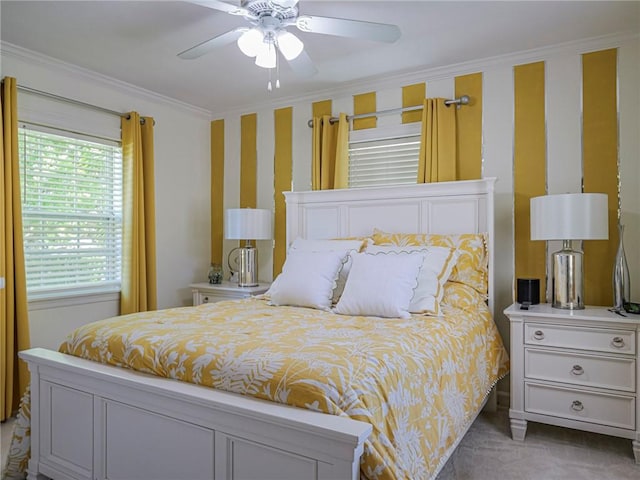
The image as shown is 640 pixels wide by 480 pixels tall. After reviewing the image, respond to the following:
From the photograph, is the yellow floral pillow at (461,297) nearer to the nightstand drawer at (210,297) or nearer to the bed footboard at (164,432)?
the bed footboard at (164,432)

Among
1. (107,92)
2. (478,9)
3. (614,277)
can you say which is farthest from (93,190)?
(614,277)

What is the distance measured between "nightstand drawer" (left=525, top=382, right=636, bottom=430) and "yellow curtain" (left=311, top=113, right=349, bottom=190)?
2.09m

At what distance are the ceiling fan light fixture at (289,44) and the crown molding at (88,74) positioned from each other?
1999mm

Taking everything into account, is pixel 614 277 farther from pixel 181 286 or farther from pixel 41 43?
pixel 41 43

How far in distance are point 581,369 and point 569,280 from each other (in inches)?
20.8

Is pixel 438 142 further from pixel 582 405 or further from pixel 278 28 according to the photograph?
pixel 582 405

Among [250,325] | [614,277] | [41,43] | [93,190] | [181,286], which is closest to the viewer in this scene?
[250,325]

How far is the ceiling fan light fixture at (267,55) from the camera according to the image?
2240mm

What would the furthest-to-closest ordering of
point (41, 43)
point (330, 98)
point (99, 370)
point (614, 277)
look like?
point (330, 98), point (41, 43), point (614, 277), point (99, 370)

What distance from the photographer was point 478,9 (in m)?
2.53

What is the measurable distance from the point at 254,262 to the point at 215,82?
5.14 feet

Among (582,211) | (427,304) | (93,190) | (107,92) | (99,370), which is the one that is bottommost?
(99,370)

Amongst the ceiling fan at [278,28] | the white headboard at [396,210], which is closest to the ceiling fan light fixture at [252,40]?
the ceiling fan at [278,28]

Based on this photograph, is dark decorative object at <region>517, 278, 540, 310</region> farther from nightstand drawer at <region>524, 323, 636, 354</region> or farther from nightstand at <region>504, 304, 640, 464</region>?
nightstand drawer at <region>524, 323, 636, 354</region>
